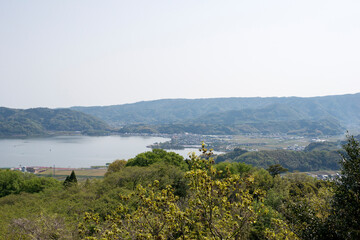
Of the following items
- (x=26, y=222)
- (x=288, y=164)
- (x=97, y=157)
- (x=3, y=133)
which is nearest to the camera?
(x=26, y=222)

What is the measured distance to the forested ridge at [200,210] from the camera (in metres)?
5.18

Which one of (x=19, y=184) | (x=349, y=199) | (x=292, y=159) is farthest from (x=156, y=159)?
(x=292, y=159)

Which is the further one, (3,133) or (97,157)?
(3,133)

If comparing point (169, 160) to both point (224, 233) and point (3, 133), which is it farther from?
point (3, 133)

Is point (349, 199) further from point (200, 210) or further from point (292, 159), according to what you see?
point (292, 159)

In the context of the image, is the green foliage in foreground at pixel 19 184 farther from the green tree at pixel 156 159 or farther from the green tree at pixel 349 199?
the green tree at pixel 349 199

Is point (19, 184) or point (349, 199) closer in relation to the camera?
point (349, 199)

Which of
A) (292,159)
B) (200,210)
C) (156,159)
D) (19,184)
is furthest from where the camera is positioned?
(292,159)

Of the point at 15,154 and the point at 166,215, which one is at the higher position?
the point at 166,215

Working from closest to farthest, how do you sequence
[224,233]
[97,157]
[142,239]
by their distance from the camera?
[142,239] < [224,233] < [97,157]

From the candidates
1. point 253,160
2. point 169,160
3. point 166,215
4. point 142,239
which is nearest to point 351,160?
point 166,215

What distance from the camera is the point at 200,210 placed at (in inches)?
209

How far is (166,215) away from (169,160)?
3137cm

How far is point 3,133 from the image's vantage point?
190250 millimetres
